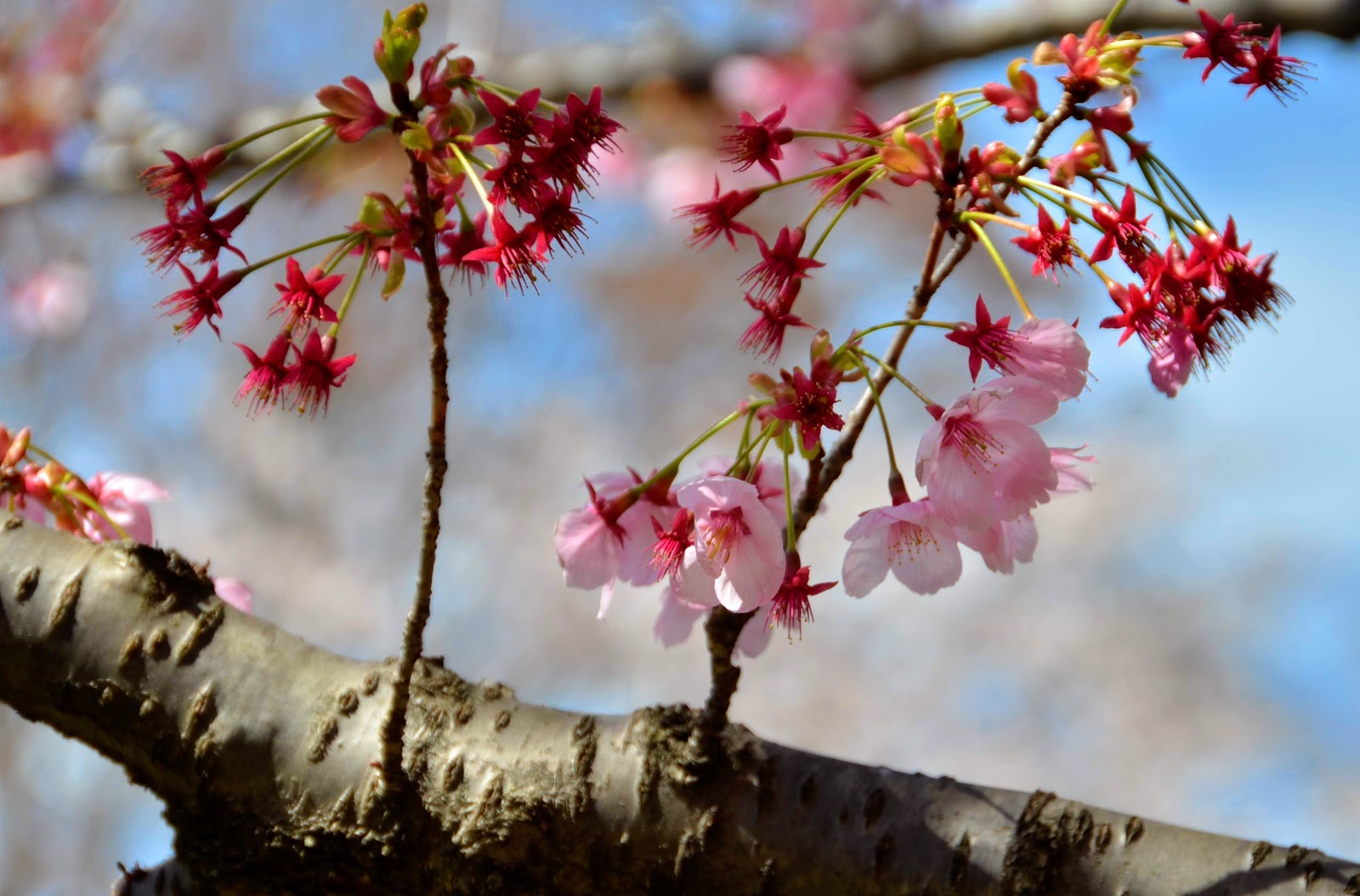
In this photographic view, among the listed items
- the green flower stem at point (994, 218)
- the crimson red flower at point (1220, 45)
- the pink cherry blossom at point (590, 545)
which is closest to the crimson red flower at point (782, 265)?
the green flower stem at point (994, 218)

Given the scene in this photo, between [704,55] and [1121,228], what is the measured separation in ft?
8.40

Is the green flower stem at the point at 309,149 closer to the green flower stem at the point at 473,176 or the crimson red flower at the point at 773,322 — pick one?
the green flower stem at the point at 473,176

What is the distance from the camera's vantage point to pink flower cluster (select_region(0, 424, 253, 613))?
3.68 feet

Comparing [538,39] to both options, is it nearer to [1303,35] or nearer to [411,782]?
[1303,35]

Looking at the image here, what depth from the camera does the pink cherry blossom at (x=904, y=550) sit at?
864 mm

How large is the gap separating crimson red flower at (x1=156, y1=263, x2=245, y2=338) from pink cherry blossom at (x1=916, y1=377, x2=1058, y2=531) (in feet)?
1.71

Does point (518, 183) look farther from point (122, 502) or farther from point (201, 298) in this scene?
point (122, 502)

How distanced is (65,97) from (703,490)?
13.9 feet

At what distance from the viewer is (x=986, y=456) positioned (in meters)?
0.80

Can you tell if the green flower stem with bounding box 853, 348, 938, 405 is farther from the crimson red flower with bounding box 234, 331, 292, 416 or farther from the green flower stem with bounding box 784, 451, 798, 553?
the crimson red flower with bounding box 234, 331, 292, 416

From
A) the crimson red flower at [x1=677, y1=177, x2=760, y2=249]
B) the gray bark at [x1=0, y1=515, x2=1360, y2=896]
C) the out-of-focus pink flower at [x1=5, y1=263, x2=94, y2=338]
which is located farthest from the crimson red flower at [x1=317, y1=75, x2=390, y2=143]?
the out-of-focus pink flower at [x1=5, y1=263, x2=94, y2=338]

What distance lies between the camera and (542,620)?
5.18 m

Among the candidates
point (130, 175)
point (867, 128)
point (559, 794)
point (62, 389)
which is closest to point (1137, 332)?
point (867, 128)

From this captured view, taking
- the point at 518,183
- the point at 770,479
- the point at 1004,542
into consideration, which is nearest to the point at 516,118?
the point at 518,183
